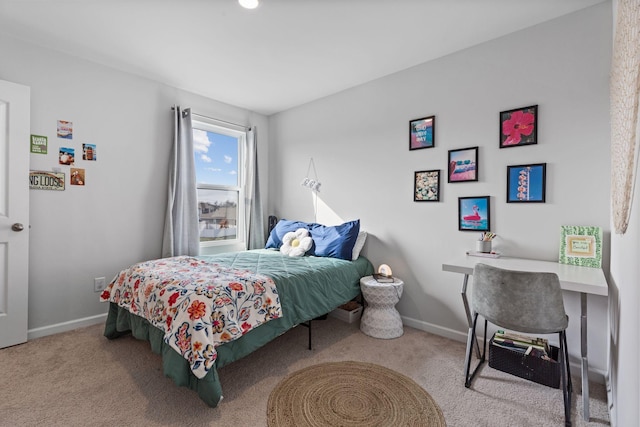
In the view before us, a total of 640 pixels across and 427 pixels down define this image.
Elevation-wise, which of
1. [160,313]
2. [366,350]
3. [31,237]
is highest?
[31,237]

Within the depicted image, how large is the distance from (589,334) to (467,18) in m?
2.33

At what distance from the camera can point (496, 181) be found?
233cm

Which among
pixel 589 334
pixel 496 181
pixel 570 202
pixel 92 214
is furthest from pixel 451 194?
pixel 92 214

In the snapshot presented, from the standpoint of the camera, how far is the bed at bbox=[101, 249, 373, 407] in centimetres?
157

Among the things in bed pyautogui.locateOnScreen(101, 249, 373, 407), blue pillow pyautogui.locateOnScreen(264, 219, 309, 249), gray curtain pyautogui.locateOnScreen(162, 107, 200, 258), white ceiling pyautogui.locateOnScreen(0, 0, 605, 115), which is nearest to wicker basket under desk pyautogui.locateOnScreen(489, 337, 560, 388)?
bed pyautogui.locateOnScreen(101, 249, 373, 407)

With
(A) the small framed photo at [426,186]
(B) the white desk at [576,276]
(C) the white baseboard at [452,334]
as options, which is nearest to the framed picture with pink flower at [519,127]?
(A) the small framed photo at [426,186]

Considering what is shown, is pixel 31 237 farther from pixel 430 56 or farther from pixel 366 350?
pixel 430 56

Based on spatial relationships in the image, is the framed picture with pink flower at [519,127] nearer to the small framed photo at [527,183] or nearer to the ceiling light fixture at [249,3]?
the small framed photo at [527,183]

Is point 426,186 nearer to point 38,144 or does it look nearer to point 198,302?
point 198,302

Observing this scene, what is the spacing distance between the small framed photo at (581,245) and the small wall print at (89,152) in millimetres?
3876

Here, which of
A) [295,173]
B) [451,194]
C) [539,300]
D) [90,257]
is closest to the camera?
[539,300]

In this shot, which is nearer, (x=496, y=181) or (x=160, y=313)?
(x=160, y=313)

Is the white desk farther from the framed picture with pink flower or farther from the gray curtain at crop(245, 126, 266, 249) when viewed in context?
the gray curtain at crop(245, 126, 266, 249)

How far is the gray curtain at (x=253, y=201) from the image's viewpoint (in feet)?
12.6
